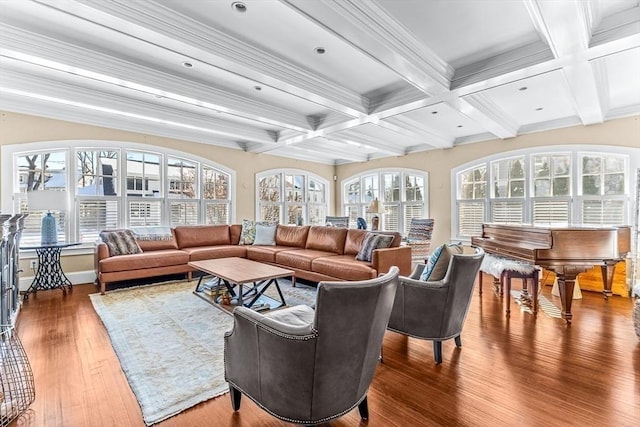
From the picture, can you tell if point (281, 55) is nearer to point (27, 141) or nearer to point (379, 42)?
point (379, 42)

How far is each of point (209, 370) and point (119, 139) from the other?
15.4ft

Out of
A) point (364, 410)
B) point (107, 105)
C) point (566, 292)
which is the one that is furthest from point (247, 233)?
point (566, 292)

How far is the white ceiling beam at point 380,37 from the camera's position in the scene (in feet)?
7.24

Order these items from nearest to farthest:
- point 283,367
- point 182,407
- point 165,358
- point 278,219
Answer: point 283,367 → point 182,407 → point 165,358 → point 278,219

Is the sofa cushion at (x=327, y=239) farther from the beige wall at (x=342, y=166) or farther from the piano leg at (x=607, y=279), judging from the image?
the piano leg at (x=607, y=279)

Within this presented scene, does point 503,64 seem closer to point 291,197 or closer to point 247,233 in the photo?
point 247,233

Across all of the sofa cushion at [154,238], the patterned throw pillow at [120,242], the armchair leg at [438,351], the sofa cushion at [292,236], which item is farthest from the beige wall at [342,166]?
the armchair leg at [438,351]

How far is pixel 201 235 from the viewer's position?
5.96m

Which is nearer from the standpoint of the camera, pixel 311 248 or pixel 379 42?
pixel 379 42

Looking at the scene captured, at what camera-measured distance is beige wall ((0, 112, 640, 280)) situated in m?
4.59

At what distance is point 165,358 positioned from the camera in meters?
2.45

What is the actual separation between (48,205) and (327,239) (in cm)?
394

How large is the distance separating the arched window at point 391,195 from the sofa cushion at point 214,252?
289 centimetres

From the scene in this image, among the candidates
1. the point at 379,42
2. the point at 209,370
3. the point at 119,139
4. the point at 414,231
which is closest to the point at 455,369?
the point at 209,370
